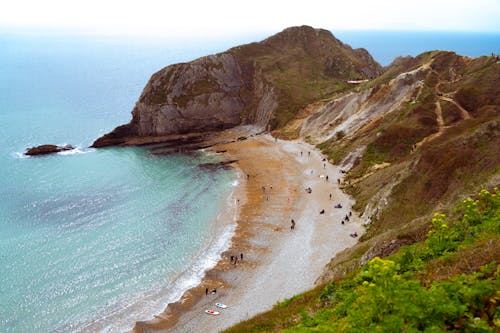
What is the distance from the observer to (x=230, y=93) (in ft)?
383

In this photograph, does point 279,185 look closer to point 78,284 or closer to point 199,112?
point 78,284

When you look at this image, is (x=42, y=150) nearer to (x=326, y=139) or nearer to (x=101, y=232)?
(x=101, y=232)

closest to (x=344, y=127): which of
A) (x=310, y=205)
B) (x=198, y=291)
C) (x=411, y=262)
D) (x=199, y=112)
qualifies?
(x=310, y=205)

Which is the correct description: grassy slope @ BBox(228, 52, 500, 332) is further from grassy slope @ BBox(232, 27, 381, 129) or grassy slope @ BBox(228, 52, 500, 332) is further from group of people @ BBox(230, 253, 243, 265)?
grassy slope @ BBox(232, 27, 381, 129)

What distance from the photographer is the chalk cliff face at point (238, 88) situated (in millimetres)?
108500

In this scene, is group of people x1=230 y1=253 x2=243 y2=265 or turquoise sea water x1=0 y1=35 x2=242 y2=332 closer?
turquoise sea water x1=0 y1=35 x2=242 y2=332

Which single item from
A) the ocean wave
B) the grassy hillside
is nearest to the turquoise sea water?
the ocean wave

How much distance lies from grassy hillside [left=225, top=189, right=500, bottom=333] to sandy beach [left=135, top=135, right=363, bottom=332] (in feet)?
67.5

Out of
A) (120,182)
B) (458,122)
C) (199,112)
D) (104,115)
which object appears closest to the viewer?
(458,122)

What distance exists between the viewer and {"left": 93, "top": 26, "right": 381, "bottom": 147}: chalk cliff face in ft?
356

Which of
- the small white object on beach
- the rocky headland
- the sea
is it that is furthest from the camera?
the sea

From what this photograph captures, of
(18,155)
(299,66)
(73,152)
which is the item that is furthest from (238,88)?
(18,155)

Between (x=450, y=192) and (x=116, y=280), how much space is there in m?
36.7

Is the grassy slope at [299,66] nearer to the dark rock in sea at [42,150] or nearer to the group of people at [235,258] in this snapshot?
the dark rock in sea at [42,150]
